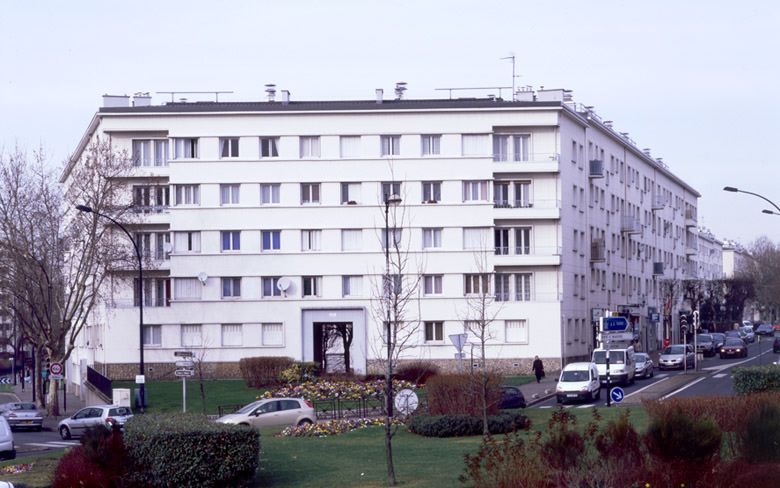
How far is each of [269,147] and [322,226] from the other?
222 inches

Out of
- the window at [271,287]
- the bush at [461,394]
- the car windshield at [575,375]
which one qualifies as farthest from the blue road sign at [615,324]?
the window at [271,287]

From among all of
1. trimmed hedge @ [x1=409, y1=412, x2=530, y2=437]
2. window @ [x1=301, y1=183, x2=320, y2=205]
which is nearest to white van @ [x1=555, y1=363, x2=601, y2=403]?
trimmed hedge @ [x1=409, y1=412, x2=530, y2=437]

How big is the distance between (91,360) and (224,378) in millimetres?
13426

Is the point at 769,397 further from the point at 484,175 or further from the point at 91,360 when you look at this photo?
the point at 91,360

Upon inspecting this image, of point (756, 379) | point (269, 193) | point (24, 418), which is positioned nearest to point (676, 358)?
point (269, 193)

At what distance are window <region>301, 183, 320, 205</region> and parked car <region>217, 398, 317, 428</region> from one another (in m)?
29.0

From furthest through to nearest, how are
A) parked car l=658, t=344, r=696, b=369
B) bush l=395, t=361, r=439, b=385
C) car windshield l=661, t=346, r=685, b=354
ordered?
car windshield l=661, t=346, r=685, b=354 → parked car l=658, t=344, r=696, b=369 → bush l=395, t=361, r=439, b=385

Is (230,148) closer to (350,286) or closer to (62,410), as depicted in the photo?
(350,286)

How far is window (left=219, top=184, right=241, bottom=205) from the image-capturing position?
65.9 metres

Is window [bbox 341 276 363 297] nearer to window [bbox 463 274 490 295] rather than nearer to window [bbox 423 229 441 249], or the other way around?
window [bbox 423 229 441 249]

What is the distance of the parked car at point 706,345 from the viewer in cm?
8144

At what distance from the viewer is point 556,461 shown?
14773mm

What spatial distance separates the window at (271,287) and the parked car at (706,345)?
3302cm

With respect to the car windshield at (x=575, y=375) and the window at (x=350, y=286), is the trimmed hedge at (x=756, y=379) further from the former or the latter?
the window at (x=350, y=286)
